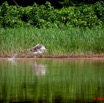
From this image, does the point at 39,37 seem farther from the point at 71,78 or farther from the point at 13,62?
the point at 71,78

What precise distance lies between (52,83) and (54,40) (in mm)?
10775

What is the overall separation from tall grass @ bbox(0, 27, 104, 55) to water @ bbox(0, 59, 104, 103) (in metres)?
3.61

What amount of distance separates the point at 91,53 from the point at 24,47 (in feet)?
8.06

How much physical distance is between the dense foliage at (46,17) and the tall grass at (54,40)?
317cm

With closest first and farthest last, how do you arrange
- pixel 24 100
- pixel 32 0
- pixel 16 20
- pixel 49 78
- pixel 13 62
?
pixel 24 100, pixel 49 78, pixel 13 62, pixel 16 20, pixel 32 0

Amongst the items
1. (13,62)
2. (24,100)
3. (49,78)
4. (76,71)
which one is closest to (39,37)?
(13,62)

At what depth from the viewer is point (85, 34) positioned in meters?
26.0

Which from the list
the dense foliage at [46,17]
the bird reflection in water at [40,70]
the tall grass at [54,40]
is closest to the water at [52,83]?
the bird reflection in water at [40,70]

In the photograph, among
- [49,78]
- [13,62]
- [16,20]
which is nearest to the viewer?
[49,78]

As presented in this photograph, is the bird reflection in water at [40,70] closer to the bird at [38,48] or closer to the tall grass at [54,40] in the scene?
the bird at [38,48]

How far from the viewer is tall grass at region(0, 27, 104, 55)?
2480 centimetres

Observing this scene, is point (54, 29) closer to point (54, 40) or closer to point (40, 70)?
point (54, 40)

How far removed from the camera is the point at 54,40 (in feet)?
83.6

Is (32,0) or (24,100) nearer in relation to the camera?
(24,100)
